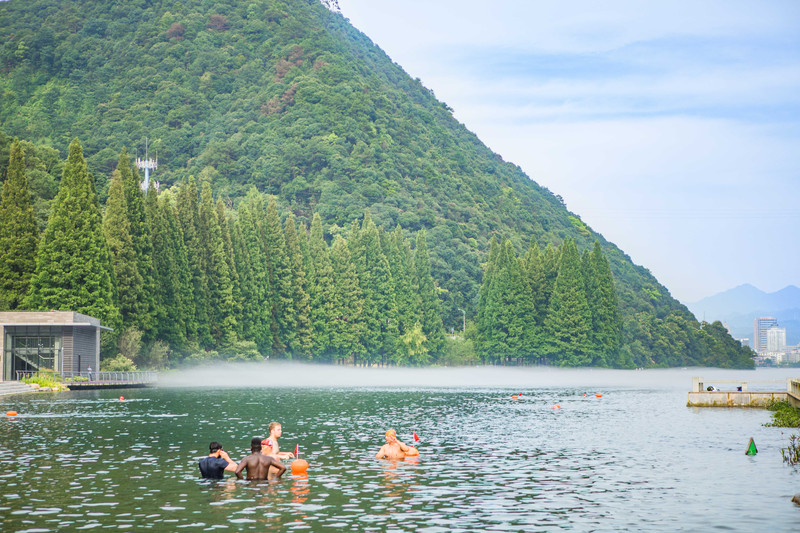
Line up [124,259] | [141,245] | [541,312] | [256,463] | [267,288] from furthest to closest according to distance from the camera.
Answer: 1. [541,312]
2. [267,288]
3. [141,245]
4. [124,259]
5. [256,463]

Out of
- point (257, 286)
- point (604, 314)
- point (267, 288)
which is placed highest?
point (257, 286)

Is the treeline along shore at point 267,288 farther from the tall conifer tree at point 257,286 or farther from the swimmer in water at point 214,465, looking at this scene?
the swimmer in water at point 214,465

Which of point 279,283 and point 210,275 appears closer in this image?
point 210,275

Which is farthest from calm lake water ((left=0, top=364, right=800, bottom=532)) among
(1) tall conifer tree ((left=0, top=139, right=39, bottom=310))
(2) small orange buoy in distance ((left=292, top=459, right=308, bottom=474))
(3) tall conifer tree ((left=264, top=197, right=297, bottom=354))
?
(3) tall conifer tree ((left=264, top=197, right=297, bottom=354))

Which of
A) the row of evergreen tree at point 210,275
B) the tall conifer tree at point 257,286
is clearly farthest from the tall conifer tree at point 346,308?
the tall conifer tree at point 257,286

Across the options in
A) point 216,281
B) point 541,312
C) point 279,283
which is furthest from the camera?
point 541,312

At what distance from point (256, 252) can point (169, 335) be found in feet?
77.7

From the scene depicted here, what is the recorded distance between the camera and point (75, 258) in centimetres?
7325

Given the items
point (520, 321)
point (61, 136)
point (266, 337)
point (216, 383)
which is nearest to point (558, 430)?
point (216, 383)

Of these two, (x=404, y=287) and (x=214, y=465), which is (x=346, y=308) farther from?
(x=214, y=465)

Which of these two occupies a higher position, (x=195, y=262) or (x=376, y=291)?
(x=195, y=262)

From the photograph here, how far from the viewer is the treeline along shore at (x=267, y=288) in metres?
75.1

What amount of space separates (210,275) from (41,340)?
30.9 m

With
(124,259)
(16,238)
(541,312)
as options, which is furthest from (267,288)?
(541,312)
